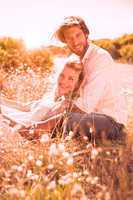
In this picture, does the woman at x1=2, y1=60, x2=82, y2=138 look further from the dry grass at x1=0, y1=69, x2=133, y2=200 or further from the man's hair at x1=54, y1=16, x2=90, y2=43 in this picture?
the dry grass at x1=0, y1=69, x2=133, y2=200

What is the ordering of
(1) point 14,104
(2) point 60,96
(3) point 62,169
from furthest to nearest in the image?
(1) point 14,104 → (2) point 60,96 → (3) point 62,169

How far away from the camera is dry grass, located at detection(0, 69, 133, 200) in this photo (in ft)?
12.1

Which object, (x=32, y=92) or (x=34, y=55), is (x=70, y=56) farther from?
(x=34, y=55)

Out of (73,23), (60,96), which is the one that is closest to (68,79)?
(60,96)

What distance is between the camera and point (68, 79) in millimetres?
5500

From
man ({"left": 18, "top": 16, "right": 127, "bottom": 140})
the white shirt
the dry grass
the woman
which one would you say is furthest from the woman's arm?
the dry grass

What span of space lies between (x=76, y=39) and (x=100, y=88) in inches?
18.2

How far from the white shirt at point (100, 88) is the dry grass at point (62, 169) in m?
0.31

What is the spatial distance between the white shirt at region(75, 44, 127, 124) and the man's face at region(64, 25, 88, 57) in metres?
0.07

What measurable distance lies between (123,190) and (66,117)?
1539 millimetres

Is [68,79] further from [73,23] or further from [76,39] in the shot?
[73,23]

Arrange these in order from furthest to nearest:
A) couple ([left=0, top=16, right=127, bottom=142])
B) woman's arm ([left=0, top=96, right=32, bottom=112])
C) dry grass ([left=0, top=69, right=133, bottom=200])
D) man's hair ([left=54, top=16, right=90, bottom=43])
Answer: woman's arm ([left=0, top=96, right=32, bottom=112]), man's hair ([left=54, top=16, right=90, bottom=43]), couple ([left=0, top=16, right=127, bottom=142]), dry grass ([left=0, top=69, right=133, bottom=200])

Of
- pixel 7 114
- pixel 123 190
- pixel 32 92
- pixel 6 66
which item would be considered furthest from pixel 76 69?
pixel 6 66

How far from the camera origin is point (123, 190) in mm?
3840
